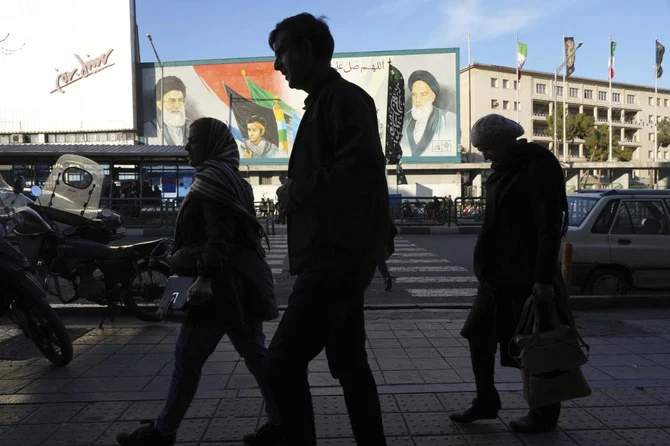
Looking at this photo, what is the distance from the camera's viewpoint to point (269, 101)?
163 feet

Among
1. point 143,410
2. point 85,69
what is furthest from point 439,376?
point 85,69

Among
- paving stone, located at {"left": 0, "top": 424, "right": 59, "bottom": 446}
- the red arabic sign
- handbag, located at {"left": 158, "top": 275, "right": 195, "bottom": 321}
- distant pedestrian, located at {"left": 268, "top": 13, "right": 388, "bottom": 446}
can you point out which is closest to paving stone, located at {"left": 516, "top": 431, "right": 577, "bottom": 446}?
distant pedestrian, located at {"left": 268, "top": 13, "right": 388, "bottom": 446}

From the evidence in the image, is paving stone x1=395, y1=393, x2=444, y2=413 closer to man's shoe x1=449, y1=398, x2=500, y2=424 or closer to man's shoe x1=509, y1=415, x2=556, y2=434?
man's shoe x1=449, y1=398, x2=500, y2=424

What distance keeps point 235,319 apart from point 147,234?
55.9ft

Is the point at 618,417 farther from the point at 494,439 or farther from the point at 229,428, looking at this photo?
the point at 229,428

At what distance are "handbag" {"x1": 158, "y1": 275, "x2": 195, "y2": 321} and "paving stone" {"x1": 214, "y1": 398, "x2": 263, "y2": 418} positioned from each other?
88 centimetres

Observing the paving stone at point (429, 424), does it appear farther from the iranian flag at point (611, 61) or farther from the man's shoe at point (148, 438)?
the iranian flag at point (611, 61)

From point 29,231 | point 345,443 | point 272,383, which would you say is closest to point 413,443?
point 345,443

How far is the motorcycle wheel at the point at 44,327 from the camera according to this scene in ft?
14.1

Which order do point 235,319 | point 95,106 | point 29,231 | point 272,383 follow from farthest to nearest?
point 95,106 → point 29,231 → point 235,319 → point 272,383

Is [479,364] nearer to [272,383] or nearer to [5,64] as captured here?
[272,383]

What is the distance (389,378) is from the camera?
415 cm

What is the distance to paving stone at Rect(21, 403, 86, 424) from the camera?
338 centimetres

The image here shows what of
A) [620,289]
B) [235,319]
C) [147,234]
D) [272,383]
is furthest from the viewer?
[147,234]
